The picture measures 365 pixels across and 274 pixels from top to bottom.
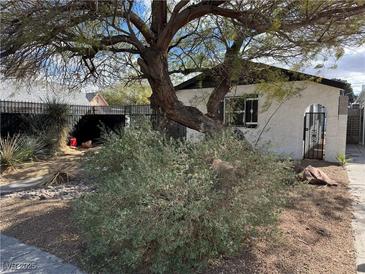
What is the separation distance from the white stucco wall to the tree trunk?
13.9 feet

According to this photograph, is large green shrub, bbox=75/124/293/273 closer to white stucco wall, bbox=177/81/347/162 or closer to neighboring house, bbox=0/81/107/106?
neighboring house, bbox=0/81/107/106

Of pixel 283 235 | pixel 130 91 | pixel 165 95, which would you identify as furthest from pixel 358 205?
pixel 130 91

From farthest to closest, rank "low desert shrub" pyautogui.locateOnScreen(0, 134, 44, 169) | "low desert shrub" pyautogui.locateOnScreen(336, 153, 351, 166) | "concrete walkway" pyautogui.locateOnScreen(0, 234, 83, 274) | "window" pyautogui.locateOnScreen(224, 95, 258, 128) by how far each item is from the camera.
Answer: "window" pyautogui.locateOnScreen(224, 95, 258, 128), "low desert shrub" pyautogui.locateOnScreen(336, 153, 351, 166), "low desert shrub" pyautogui.locateOnScreen(0, 134, 44, 169), "concrete walkway" pyautogui.locateOnScreen(0, 234, 83, 274)

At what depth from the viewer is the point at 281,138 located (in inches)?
511

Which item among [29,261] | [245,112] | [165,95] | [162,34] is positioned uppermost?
[162,34]

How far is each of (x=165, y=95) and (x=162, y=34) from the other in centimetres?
121

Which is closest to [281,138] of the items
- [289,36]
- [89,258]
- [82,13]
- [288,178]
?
[289,36]

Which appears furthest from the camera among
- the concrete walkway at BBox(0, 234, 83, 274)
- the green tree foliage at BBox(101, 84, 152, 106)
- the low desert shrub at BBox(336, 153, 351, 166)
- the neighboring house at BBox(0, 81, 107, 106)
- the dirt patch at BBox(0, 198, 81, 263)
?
the low desert shrub at BBox(336, 153, 351, 166)

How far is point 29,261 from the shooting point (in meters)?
3.91

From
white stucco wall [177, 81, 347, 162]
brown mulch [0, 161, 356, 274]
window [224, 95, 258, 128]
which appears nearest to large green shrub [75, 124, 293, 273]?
brown mulch [0, 161, 356, 274]

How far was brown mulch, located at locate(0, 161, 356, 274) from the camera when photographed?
3686 mm

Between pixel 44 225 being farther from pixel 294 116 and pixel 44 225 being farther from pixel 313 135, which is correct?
pixel 313 135

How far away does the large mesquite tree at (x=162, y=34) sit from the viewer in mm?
5148

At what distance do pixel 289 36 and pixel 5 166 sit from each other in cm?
891
